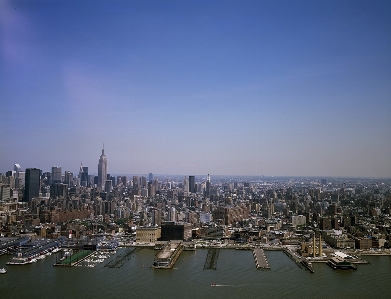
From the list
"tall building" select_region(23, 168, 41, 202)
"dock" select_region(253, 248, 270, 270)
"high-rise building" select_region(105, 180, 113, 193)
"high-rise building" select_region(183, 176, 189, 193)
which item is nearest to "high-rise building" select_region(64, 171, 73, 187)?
"high-rise building" select_region(105, 180, 113, 193)

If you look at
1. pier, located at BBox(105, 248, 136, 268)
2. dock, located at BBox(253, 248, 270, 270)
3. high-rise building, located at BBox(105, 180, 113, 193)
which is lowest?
pier, located at BBox(105, 248, 136, 268)

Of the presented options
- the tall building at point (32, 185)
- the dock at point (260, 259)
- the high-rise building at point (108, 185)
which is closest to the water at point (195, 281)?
the dock at point (260, 259)

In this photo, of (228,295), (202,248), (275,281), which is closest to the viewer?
(228,295)

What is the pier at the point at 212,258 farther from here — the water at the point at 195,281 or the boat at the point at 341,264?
the boat at the point at 341,264

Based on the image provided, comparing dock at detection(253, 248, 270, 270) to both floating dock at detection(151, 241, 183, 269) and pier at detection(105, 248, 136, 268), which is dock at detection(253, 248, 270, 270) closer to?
floating dock at detection(151, 241, 183, 269)

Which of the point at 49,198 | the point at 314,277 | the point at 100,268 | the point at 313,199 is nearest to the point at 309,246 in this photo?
the point at 314,277

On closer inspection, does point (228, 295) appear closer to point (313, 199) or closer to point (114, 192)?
point (313, 199)
